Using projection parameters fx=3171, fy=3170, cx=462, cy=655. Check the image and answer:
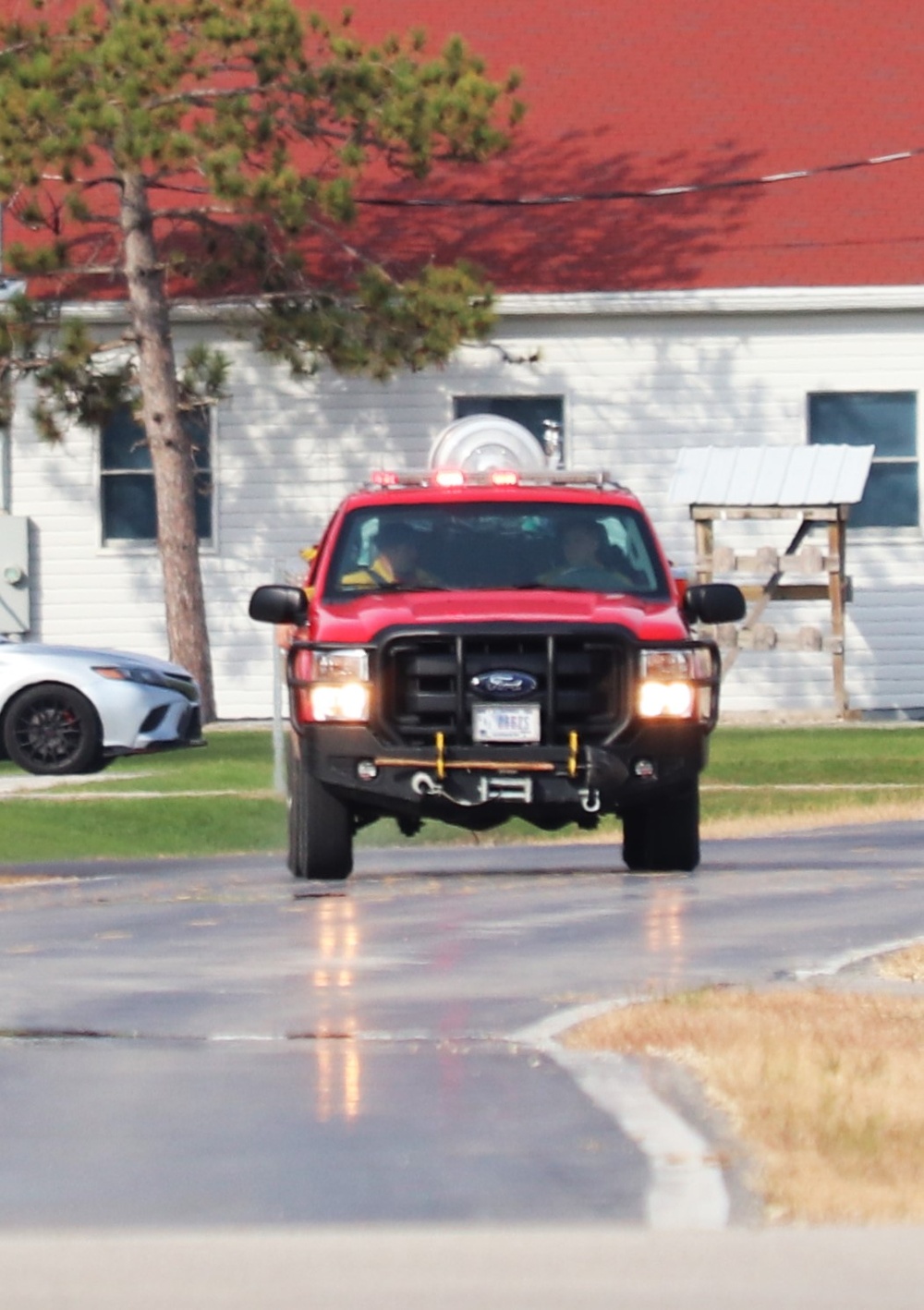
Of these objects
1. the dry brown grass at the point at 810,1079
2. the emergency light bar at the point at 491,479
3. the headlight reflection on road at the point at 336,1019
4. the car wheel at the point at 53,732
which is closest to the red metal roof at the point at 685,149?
the car wheel at the point at 53,732

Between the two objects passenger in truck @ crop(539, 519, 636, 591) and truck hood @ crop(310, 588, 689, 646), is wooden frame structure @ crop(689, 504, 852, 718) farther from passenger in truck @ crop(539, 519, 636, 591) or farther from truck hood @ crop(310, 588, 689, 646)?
truck hood @ crop(310, 588, 689, 646)

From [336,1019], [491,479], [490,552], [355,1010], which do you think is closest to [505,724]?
[490,552]

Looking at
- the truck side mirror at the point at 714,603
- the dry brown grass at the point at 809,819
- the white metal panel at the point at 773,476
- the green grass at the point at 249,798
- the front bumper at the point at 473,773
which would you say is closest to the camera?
the front bumper at the point at 473,773

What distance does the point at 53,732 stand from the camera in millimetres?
24281

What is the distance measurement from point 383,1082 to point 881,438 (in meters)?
23.8

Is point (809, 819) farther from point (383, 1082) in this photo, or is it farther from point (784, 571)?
point (383, 1082)

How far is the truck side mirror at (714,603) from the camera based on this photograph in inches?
611

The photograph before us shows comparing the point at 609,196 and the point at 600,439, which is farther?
the point at 609,196

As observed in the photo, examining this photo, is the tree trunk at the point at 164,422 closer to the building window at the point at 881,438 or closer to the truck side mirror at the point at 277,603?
the building window at the point at 881,438

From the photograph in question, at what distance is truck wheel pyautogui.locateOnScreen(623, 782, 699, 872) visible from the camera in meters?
15.9

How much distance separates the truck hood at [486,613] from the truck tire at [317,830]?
690 mm

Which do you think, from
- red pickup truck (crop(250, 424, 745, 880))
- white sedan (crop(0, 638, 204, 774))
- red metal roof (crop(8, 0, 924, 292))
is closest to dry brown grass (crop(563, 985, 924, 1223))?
red pickup truck (crop(250, 424, 745, 880))

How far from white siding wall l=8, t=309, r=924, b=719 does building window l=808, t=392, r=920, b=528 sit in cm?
24

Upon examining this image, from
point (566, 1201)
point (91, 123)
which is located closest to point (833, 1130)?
point (566, 1201)
